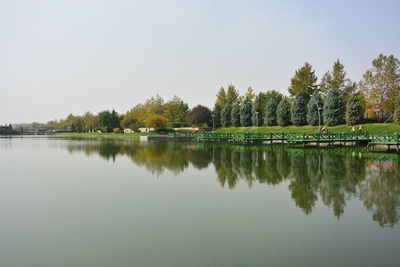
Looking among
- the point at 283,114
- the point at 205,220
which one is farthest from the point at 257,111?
the point at 205,220

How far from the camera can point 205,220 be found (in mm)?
9227

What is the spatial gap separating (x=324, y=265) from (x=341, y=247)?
1120 millimetres

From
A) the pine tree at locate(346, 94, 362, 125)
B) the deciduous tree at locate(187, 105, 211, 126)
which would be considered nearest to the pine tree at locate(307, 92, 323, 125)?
the pine tree at locate(346, 94, 362, 125)

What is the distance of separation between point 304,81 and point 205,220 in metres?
58.4

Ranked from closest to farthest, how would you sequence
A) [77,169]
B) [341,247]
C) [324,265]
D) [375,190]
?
[324,265]
[341,247]
[375,190]
[77,169]

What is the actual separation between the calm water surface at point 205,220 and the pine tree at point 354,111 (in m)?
33.2

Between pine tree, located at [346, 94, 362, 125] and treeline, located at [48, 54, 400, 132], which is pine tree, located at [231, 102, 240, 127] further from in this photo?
pine tree, located at [346, 94, 362, 125]

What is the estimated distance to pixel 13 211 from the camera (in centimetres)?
1062

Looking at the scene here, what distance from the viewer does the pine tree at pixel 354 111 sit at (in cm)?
4712

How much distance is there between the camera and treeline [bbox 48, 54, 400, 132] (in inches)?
1972

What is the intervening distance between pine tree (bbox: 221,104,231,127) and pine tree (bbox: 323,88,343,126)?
2620 centimetres

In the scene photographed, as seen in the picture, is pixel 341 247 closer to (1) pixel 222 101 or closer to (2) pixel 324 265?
(2) pixel 324 265

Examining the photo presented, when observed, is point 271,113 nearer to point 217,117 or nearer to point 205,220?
point 217,117

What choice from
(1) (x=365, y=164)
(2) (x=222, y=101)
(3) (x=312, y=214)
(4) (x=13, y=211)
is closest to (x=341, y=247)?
(3) (x=312, y=214)
